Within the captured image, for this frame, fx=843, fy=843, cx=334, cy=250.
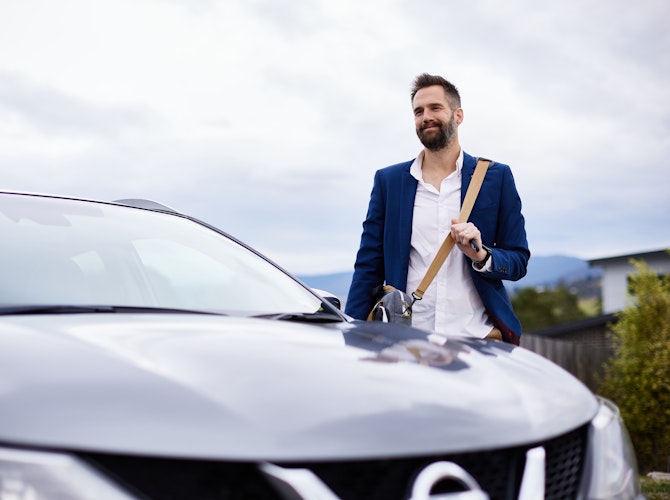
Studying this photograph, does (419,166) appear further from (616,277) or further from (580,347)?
(616,277)

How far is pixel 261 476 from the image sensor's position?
48.4 inches

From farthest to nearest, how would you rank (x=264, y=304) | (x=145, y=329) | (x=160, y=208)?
(x=160, y=208), (x=264, y=304), (x=145, y=329)

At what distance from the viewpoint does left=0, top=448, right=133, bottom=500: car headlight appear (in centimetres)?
118

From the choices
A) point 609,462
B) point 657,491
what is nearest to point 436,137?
point 609,462

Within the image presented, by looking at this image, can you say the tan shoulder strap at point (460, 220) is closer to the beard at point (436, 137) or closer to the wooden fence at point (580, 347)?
the beard at point (436, 137)

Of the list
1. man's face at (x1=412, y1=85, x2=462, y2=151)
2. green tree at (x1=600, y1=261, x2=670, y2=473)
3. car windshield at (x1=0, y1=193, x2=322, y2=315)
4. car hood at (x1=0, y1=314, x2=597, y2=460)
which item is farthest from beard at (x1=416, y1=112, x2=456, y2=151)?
green tree at (x1=600, y1=261, x2=670, y2=473)

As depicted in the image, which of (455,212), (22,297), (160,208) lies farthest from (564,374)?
(455,212)

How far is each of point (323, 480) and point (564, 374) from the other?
890mm

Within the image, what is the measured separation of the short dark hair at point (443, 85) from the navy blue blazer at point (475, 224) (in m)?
0.27

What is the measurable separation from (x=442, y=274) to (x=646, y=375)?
21.6 meters

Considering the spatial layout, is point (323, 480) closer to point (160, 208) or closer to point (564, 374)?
point (564, 374)

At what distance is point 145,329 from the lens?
1.71 meters

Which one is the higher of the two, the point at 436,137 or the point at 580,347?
the point at 436,137

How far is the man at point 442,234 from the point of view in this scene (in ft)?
12.0
